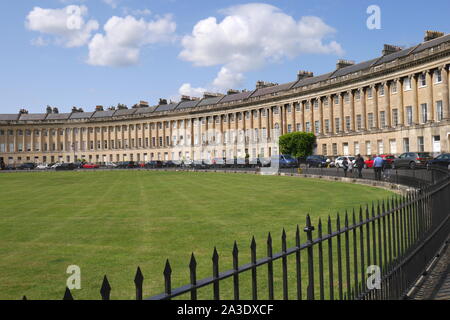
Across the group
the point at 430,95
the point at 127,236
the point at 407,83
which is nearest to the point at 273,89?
the point at 407,83

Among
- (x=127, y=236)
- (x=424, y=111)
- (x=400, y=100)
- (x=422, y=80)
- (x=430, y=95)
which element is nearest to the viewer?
(x=127, y=236)

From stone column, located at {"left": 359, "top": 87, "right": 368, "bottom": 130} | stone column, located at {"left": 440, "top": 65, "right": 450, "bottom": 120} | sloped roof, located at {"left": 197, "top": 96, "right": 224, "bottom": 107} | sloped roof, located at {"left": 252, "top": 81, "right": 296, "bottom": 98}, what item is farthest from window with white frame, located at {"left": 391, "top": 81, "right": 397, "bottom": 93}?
sloped roof, located at {"left": 197, "top": 96, "right": 224, "bottom": 107}

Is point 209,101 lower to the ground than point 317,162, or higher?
higher

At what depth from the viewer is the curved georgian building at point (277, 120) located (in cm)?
5547

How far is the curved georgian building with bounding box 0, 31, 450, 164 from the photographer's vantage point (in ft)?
182

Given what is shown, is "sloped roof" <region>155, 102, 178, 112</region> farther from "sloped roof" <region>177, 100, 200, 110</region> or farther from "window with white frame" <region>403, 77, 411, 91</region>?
"window with white frame" <region>403, 77, 411, 91</region>

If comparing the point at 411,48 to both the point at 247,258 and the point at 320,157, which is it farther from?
the point at 247,258

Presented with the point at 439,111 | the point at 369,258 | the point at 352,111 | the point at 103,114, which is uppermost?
the point at 103,114

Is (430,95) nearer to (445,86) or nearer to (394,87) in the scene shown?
(445,86)

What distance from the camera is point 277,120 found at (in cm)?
8569

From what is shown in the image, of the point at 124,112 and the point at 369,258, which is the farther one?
the point at 124,112

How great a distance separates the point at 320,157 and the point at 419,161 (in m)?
20.4

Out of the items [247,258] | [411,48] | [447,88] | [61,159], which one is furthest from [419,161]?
[61,159]

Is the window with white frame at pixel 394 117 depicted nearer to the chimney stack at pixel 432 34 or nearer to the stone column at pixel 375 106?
the stone column at pixel 375 106
